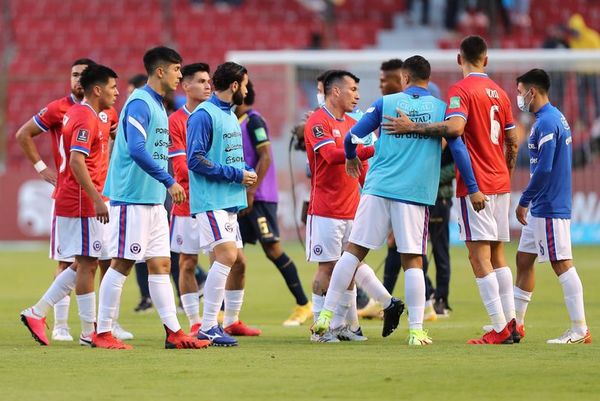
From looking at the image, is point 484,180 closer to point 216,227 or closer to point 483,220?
point 483,220

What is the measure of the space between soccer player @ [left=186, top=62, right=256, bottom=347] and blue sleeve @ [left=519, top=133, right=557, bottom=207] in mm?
2264

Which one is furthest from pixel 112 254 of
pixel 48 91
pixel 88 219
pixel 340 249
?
pixel 48 91

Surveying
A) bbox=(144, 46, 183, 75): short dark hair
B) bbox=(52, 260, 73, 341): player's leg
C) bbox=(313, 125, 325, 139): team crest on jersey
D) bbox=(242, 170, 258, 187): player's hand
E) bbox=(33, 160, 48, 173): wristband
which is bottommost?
bbox=(52, 260, 73, 341): player's leg

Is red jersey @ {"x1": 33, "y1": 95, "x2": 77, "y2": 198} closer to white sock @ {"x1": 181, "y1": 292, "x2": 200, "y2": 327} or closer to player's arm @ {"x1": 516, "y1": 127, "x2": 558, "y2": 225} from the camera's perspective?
white sock @ {"x1": 181, "y1": 292, "x2": 200, "y2": 327}

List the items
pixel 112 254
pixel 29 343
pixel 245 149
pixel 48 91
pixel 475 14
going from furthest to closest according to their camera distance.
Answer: pixel 475 14
pixel 48 91
pixel 245 149
pixel 29 343
pixel 112 254

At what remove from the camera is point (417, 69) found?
32.8ft

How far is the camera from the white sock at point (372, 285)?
10398mm

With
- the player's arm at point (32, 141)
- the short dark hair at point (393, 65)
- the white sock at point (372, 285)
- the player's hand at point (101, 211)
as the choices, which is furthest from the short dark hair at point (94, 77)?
the short dark hair at point (393, 65)

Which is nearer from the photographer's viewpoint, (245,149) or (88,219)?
(88,219)

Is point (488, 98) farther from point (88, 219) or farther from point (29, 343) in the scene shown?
point (29, 343)

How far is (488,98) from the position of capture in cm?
1018

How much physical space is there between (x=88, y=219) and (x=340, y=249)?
2.15 metres

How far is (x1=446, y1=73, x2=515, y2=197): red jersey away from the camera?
33.2 feet

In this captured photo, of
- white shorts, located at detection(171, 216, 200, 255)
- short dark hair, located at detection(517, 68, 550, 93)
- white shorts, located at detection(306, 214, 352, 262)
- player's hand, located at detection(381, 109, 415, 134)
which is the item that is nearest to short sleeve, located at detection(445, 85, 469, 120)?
player's hand, located at detection(381, 109, 415, 134)
